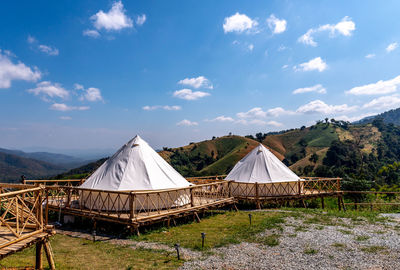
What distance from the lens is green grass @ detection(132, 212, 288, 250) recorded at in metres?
10.2

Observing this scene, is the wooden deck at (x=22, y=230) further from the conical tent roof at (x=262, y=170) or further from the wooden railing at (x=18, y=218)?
the conical tent roof at (x=262, y=170)

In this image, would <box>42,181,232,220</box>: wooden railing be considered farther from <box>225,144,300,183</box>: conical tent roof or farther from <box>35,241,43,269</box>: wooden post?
<box>225,144,300,183</box>: conical tent roof

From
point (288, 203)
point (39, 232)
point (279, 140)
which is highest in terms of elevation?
point (279, 140)

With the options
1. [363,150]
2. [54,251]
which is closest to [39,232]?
[54,251]

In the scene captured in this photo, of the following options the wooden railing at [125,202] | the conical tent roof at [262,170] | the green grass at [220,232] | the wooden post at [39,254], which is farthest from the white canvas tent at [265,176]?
the wooden post at [39,254]

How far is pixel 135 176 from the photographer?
591 inches

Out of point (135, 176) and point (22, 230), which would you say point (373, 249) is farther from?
point (135, 176)

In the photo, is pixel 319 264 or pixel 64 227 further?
pixel 64 227

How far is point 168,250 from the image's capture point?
9.41 m

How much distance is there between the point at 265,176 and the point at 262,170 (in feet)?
2.09

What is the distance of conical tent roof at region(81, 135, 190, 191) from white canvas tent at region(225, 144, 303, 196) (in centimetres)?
604

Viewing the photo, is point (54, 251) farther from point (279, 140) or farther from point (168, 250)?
point (279, 140)

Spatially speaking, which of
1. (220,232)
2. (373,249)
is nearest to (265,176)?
(220,232)

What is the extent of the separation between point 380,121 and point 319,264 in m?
105
